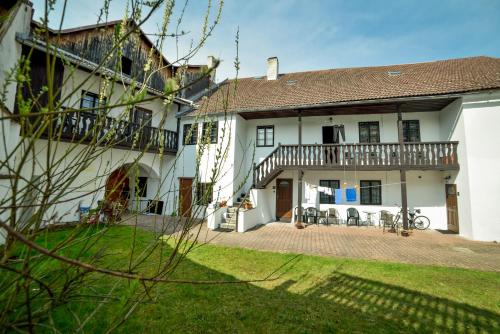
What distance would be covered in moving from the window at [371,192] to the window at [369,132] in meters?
2.36

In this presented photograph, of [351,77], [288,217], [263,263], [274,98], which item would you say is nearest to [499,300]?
[263,263]

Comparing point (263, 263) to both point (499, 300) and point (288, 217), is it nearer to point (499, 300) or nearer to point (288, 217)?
point (499, 300)

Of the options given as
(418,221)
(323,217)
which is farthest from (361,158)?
(418,221)

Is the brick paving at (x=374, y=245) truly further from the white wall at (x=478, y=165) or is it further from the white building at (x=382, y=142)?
the white building at (x=382, y=142)

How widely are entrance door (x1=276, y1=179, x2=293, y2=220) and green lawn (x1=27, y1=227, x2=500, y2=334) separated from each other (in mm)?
7621

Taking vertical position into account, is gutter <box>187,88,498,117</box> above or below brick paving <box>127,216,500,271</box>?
above

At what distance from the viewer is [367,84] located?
13.8 metres

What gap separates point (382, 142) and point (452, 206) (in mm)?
4300

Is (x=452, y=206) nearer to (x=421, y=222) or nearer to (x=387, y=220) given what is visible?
(x=421, y=222)

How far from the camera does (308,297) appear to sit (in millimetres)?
4758

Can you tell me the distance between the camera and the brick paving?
7.33m

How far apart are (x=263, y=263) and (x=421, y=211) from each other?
1020 cm

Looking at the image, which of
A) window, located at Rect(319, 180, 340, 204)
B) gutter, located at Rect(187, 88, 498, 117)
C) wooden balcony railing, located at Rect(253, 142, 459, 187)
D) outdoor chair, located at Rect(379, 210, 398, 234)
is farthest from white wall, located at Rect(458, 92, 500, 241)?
window, located at Rect(319, 180, 340, 204)

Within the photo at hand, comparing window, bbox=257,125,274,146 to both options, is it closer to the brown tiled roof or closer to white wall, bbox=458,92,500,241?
the brown tiled roof
